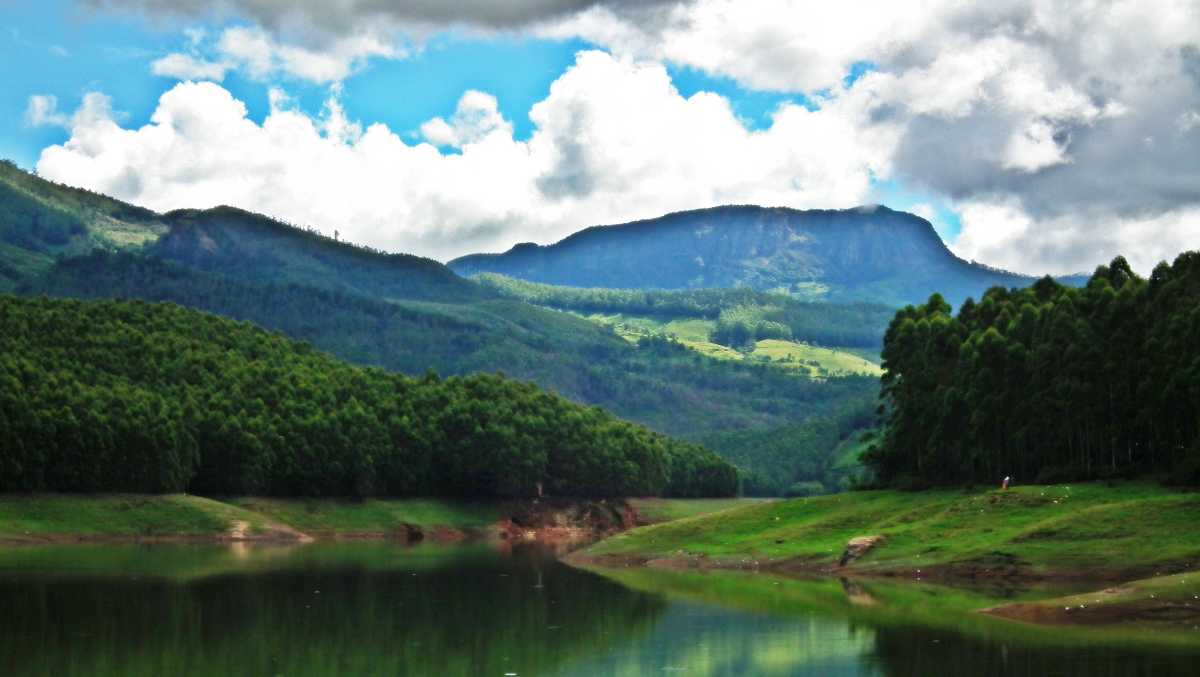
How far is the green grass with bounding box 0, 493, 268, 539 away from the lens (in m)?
138

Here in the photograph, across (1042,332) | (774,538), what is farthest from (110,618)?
(1042,332)

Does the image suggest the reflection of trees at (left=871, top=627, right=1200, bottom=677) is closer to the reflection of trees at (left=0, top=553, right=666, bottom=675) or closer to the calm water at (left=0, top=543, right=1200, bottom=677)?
the calm water at (left=0, top=543, right=1200, bottom=677)

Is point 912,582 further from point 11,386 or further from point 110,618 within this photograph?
point 11,386

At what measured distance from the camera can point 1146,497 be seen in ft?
298

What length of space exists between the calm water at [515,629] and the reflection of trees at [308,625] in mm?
134

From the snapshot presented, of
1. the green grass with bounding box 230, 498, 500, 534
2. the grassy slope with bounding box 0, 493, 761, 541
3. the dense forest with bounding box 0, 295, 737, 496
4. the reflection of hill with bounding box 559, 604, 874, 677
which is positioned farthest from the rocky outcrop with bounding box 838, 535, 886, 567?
the green grass with bounding box 230, 498, 500, 534

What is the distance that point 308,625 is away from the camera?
228 feet

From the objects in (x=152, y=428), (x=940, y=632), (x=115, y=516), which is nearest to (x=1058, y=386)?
(x=940, y=632)

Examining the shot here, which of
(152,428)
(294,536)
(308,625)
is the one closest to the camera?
(308,625)

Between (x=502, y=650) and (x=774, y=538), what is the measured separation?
51.8m

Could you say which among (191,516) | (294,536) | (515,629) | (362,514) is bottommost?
(515,629)

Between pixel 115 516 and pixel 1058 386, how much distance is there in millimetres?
93548

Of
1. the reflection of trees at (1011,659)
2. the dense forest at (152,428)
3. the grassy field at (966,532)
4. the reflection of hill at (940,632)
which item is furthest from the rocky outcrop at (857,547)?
the dense forest at (152,428)

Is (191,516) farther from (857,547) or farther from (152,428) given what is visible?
(857,547)
